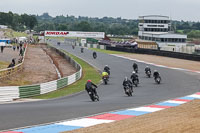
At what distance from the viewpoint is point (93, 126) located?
13.7 meters

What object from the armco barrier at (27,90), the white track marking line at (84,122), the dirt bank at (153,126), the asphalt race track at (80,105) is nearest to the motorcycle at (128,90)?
the asphalt race track at (80,105)

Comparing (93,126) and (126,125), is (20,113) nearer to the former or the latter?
(93,126)

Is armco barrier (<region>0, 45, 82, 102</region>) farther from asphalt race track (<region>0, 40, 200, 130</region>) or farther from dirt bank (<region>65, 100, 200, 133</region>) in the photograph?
dirt bank (<region>65, 100, 200, 133</region>)

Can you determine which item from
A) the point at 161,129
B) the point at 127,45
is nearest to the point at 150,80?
the point at 161,129

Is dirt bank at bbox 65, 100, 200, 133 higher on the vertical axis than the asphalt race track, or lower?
higher

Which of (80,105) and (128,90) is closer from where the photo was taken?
(80,105)

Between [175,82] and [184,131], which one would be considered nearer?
[184,131]

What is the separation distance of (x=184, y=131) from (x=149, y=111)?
21.0 ft

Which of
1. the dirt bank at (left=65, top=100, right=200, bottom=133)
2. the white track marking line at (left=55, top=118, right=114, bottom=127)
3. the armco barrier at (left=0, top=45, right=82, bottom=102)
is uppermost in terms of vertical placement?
the dirt bank at (left=65, top=100, right=200, bottom=133)

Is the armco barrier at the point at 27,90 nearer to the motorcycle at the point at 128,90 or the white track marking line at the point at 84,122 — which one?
the motorcycle at the point at 128,90

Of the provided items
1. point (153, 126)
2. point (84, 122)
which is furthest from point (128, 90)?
point (153, 126)

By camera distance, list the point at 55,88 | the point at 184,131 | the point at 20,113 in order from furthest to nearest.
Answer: the point at 55,88, the point at 20,113, the point at 184,131

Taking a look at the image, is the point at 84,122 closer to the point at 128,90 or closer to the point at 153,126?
the point at 153,126

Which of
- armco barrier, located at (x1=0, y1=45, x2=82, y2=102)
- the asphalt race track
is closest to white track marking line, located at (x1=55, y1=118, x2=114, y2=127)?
the asphalt race track
